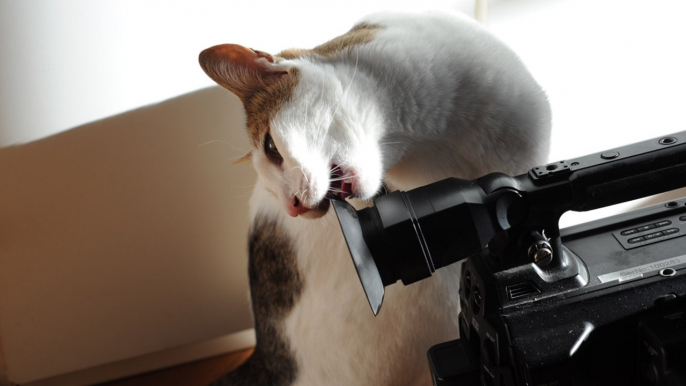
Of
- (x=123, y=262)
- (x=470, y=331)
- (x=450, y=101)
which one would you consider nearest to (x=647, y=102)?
(x=450, y=101)

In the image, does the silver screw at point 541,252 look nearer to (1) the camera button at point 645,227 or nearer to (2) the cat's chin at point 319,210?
(1) the camera button at point 645,227

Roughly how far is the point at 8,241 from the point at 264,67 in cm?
70

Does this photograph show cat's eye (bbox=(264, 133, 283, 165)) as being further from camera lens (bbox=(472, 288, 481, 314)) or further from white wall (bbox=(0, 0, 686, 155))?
white wall (bbox=(0, 0, 686, 155))

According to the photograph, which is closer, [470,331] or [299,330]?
[470,331]

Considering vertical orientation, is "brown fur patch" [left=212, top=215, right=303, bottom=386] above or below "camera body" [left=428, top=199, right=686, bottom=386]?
below

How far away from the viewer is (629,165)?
1.92 ft

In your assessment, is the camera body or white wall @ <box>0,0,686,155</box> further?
white wall @ <box>0,0,686,155</box>

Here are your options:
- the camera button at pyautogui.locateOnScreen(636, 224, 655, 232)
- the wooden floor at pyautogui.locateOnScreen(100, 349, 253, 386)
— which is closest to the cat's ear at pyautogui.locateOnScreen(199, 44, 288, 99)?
the camera button at pyautogui.locateOnScreen(636, 224, 655, 232)

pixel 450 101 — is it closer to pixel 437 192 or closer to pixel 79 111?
pixel 437 192

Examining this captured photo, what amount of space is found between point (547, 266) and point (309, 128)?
284mm

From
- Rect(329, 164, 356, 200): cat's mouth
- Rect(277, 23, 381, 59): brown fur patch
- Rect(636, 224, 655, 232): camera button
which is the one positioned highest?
Rect(277, 23, 381, 59): brown fur patch

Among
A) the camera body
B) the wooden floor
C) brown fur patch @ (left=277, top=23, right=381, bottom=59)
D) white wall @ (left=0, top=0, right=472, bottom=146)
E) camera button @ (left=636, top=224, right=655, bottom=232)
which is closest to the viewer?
the camera body

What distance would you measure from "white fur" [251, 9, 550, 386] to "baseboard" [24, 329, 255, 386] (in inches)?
17.8

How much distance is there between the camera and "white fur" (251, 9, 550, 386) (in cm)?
68
